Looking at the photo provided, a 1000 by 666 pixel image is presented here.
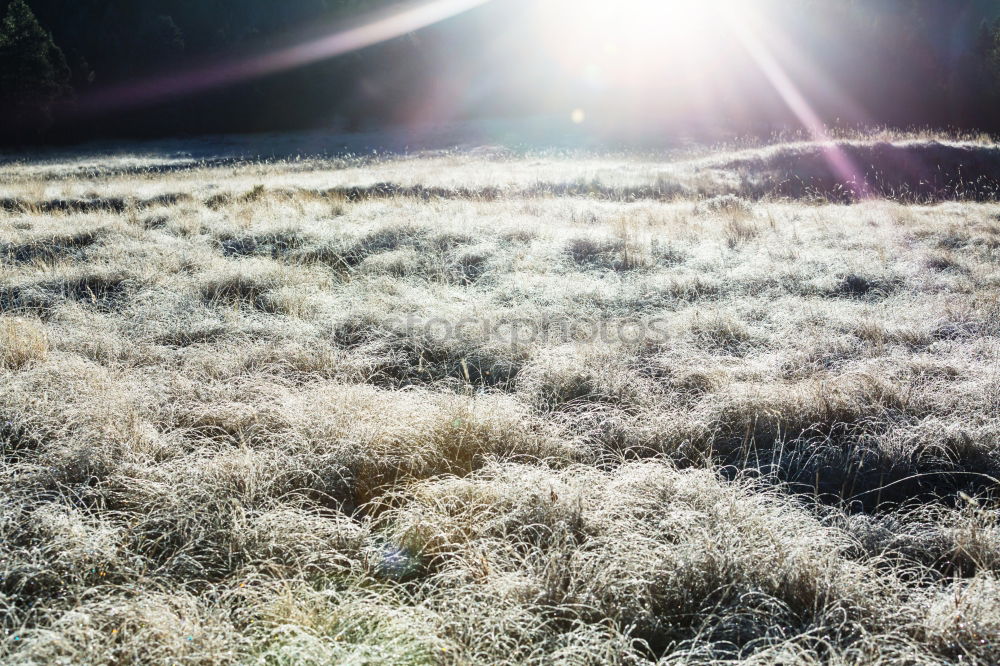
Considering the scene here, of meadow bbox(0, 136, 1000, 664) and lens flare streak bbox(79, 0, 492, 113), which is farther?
lens flare streak bbox(79, 0, 492, 113)

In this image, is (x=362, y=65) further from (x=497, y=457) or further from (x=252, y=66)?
(x=497, y=457)

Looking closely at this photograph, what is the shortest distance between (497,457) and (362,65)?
151 ft

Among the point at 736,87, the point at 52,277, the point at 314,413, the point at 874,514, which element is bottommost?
the point at 874,514

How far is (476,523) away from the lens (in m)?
2.59

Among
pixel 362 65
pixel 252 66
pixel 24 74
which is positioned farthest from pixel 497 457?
pixel 252 66

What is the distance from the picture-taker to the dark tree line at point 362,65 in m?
36.2

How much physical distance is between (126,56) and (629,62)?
36.0m

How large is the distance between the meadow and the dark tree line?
35233 millimetres

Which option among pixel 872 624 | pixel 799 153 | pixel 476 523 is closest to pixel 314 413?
pixel 476 523

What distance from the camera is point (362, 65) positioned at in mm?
43781

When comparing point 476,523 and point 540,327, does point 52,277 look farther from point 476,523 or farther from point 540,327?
point 476,523

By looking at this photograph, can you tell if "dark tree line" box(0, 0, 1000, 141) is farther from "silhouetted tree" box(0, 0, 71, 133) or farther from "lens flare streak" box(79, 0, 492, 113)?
"lens flare streak" box(79, 0, 492, 113)

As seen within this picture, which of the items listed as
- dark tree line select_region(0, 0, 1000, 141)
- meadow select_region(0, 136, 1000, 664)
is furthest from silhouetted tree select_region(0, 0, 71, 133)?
meadow select_region(0, 136, 1000, 664)

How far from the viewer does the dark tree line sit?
1426 inches
